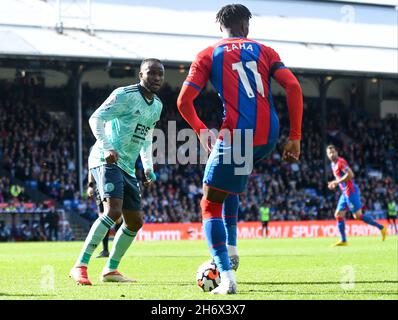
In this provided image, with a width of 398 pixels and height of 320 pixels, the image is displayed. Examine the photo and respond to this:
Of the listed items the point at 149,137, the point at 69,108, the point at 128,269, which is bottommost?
the point at 128,269

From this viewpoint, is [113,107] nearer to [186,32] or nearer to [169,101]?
[186,32]

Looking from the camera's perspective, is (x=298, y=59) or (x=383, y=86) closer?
(x=298, y=59)

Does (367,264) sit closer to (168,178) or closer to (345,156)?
(168,178)

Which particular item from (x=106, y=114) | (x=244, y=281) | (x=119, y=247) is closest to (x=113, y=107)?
(x=106, y=114)

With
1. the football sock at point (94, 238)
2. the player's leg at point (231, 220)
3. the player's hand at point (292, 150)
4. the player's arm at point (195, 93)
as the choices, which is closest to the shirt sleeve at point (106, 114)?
the football sock at point (94, 238)

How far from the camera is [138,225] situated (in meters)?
9.67

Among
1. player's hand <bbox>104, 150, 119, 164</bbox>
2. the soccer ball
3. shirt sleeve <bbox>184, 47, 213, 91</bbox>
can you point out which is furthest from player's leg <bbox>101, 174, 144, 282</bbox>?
shirt sleeve <bbox>184, 47, 213, 91</bbox>

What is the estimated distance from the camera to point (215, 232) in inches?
300

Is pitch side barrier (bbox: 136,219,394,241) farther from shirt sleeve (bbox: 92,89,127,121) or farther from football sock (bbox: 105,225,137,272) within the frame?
shirt sleeve (bbox: 92,89,127,121)

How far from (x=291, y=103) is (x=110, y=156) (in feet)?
6.70

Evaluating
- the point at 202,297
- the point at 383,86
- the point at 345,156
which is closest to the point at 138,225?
the point at 202,297
